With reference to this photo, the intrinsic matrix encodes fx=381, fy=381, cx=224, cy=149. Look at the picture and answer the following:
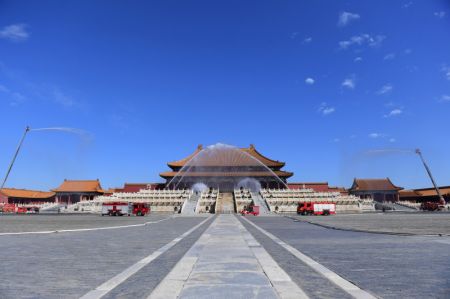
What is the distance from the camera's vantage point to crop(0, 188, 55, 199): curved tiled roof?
82262 mm

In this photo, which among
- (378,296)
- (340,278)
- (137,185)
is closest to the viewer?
(378,296)

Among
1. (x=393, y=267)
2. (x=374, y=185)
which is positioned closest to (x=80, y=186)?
(x=374, y=185)

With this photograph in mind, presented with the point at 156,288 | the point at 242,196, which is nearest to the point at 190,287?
the point at 156,288

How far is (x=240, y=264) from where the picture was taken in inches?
328

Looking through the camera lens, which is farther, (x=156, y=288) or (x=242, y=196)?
(x=242, y=196)

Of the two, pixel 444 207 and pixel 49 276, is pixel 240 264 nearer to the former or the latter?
pixel 49 276

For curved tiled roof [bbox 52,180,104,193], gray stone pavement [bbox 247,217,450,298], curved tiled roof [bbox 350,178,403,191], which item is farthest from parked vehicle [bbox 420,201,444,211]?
curved tiled roof [bbox 52,180,104,193]

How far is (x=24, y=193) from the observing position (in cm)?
8819

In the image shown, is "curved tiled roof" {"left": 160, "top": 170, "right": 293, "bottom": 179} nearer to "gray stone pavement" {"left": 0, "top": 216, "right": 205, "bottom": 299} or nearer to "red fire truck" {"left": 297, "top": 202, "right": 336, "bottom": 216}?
"red fire truck" {"left": 297, "top": 202, "right": 336, "bottom": 216}

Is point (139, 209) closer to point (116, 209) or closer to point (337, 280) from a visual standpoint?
point (116, 209)

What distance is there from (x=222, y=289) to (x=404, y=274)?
382cm

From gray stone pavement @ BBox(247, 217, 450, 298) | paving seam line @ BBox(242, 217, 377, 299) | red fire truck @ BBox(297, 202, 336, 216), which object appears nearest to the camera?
paving seam line @ BBox(242, 217, 377, 299)

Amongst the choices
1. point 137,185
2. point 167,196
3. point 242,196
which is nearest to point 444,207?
point 242,196

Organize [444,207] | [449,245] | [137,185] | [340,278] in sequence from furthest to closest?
[137,185], [444,207], [449,245], [340,278]
